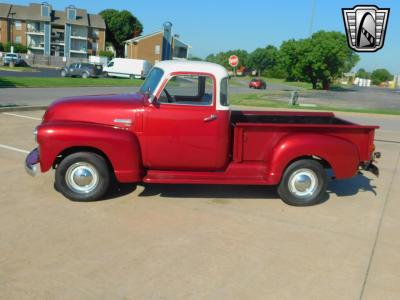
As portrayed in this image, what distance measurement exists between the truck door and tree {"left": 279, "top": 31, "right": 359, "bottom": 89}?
45949 mm

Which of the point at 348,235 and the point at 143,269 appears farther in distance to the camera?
the point at 348,235

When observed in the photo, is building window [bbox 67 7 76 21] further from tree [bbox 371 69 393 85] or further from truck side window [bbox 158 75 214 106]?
tree [bbox 371 69 393 85]

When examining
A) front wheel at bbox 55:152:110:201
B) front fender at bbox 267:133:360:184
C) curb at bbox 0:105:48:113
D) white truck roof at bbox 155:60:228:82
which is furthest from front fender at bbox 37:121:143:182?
curb at bbox 0:105:48:113

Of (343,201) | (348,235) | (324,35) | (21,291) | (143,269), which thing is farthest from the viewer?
(324,35)

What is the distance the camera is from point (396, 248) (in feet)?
14.9

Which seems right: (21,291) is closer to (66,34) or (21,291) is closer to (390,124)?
(390,124)

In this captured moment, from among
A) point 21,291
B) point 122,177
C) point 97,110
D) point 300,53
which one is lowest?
point 21,291

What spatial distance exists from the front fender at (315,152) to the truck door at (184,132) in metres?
0.68

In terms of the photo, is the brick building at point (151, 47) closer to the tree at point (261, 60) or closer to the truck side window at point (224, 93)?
the tree at point (261, 60)

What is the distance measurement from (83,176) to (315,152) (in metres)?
2.99

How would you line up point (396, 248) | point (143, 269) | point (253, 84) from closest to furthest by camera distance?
point (143, 269) < point (396, 248) < point (253, 84)

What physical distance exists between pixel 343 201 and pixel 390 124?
11.2 meters

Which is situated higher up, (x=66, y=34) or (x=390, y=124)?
(x=66, y=34)

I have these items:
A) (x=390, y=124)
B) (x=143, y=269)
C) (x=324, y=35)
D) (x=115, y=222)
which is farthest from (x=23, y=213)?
(x=324, y=35)
